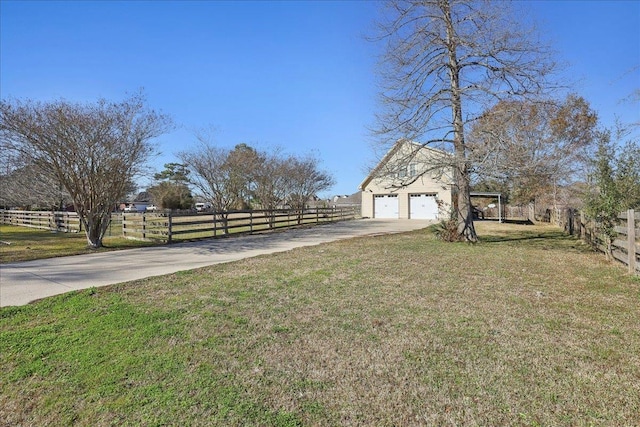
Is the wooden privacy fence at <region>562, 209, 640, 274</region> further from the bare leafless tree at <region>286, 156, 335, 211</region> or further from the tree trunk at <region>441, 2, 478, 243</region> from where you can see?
the bare leafless tree at <region>286, 156, 335, 211</region>

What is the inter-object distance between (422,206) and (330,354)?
24431mm

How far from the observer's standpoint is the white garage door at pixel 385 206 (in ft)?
91.1

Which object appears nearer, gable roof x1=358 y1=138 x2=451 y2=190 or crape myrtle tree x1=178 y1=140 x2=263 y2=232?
gable roof x1=358 y1=138 x2=451 y2=190

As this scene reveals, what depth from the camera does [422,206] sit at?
26.2 metres

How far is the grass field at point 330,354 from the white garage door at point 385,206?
72.4 feet

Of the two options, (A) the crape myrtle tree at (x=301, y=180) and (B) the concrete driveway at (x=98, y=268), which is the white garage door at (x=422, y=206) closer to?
(A) the crape myrtle tree at (x=301, y=180)

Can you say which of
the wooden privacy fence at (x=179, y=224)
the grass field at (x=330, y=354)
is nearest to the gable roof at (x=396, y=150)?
the grass field at (x=330, y=354)

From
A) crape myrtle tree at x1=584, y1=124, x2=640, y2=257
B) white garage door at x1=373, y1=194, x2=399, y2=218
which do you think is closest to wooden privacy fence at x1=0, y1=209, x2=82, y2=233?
crape myrtle tree at x1=584, y1=124, x2=640, y2=257

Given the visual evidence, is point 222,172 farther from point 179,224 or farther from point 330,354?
point 330,354

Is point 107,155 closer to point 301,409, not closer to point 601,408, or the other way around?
point 301,409

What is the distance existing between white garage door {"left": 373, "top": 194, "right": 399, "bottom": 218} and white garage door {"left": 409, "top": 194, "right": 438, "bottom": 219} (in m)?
1.36

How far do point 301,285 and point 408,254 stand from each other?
150 inches

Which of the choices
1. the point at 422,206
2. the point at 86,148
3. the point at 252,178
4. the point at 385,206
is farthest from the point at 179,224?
the point at 385,206

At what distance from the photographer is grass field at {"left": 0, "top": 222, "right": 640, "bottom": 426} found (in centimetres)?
231
